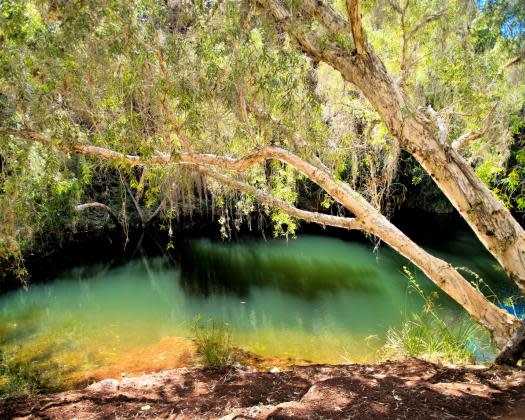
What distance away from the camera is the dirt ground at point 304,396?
2951mm

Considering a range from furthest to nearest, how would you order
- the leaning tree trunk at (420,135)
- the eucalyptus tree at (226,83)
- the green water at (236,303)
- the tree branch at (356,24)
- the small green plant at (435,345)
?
the green water at (236,303), the small green plant at (435,345), the leaning tree trunk at (420,135), the eucalyptus tree at (226,83), the tree branch at (356,24)

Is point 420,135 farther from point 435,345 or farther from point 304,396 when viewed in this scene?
point 304,396

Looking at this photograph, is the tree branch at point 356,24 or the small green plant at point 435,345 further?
the small green plant at point 435,345

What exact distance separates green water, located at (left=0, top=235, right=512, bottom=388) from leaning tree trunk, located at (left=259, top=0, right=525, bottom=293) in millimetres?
2946

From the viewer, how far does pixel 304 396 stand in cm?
335

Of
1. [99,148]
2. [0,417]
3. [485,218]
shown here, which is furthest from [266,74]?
[0,417]

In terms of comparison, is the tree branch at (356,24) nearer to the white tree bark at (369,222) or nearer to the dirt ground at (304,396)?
the white tree bark at (369,222)

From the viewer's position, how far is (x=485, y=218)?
4.57 m

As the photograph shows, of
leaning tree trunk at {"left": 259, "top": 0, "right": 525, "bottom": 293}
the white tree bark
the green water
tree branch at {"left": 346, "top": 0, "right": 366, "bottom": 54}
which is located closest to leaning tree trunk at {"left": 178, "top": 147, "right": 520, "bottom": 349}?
the white tree bark

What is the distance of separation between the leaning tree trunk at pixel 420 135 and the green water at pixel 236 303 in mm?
2946

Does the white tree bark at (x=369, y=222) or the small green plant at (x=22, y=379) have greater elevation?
the white tree bark at (x=369, y=222)

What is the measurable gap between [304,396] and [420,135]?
294cm

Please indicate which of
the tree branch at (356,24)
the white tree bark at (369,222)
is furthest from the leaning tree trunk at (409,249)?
the tree branch at (356,24)

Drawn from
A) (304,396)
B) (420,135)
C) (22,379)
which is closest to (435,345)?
(420,135)
